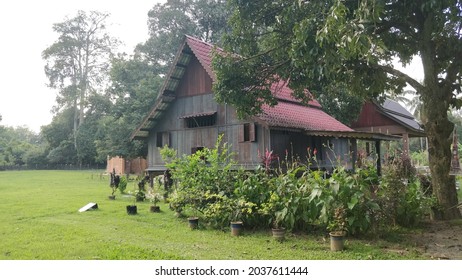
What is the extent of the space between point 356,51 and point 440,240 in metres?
3.45

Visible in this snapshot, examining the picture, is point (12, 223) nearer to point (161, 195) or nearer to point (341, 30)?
point (161, 195)

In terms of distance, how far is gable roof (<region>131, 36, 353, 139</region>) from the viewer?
14.0m

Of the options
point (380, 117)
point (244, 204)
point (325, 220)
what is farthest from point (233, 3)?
point (380, 117)

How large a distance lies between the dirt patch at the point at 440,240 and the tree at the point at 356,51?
0.61 metres

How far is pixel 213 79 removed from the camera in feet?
46.7

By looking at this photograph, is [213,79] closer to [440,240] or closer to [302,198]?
[302,198]

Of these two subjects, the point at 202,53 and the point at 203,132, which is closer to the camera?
the point at 202,53

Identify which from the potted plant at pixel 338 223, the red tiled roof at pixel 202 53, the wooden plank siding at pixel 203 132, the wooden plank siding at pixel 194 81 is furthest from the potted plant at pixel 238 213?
the wooden plank siding at pixel 194 81

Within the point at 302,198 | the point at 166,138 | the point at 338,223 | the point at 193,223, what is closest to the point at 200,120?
the point at 166,138

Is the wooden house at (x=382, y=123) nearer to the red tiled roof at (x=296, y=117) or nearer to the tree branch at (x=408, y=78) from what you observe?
the red tiled roof at (x=296, y=117)

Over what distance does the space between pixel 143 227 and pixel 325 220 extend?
3823mm

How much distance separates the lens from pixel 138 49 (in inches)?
1245

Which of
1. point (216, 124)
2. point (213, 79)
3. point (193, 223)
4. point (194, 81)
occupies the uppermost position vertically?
point (194, 81)

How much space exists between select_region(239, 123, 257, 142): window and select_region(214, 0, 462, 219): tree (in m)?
2.19
